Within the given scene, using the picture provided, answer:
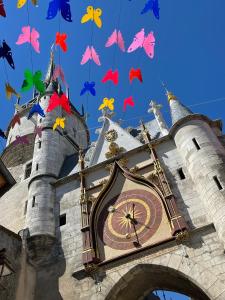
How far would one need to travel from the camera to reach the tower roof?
46.5 feet

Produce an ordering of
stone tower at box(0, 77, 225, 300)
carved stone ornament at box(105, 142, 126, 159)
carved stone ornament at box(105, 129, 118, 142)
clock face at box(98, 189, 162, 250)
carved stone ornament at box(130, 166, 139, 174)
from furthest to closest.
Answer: carved stone ornament at box(105, 129, 118, 142) < carved stone ornament at box(105, 142, 126, 159) < carved stone ornament at box(130, 166, 139, 174) < clock face at box(98, 189, 162, 250) < stone tower at box(0, 77, 225, 300)

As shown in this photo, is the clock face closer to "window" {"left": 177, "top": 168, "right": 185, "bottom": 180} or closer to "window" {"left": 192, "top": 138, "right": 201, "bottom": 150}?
"window" {"left": 177, "top": 168, "right": 185, "bottom": 180}

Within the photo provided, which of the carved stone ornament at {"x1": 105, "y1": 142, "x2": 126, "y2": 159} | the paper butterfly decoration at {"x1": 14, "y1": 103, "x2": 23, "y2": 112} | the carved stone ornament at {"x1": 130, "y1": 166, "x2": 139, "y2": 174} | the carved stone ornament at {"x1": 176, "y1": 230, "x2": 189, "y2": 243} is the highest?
the paper butterfly decoration at {"x1": 14, "y1": 103, "x2": 23, "y2": 112}

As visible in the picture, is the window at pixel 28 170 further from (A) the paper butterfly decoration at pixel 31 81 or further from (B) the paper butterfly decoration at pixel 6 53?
(B) the paper butterfly decoration at pixel 6 53

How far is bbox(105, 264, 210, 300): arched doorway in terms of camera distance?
35.1 feet

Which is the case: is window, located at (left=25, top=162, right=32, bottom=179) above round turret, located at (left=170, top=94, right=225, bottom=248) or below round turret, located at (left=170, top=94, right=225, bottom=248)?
above

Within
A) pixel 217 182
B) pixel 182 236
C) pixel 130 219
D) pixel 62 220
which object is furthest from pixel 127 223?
pixel 217 182

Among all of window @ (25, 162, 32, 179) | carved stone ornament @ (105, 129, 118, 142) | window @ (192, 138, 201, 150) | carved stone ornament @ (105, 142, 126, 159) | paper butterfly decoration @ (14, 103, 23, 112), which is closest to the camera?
window @ (192, 138, 201, 150)

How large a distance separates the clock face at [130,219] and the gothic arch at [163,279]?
0.85 metres

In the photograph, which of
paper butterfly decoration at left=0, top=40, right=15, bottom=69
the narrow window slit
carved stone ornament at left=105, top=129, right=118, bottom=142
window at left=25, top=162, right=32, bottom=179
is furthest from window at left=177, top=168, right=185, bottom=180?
window at left=25, top=162, right=32, bottom=179

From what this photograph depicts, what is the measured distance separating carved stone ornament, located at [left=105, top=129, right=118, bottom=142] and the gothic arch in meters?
6.69

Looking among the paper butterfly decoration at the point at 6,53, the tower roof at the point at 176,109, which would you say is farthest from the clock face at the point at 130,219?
the paper butterfly decoration at the point at 6,53

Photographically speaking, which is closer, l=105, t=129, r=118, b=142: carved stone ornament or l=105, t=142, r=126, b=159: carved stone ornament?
l=105, t=142, r=126, b=159: carved stone ornament

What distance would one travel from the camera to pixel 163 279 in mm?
11477
